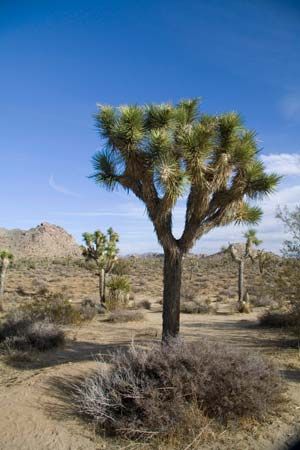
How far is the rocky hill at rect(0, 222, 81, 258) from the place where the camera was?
8072cm

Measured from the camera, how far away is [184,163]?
9.19 metres

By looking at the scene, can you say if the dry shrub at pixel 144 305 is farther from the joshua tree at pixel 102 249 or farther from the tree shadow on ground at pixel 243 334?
the tree shadow on ground at pixel 243 334

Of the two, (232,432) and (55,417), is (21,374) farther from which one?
(232,432)

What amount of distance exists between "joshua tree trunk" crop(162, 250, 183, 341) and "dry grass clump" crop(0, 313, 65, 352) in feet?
9.11

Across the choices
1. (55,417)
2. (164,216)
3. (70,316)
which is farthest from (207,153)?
(70,316)

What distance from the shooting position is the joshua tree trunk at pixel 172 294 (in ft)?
30.5

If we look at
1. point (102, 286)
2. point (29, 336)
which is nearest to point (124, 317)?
point (102, 286)

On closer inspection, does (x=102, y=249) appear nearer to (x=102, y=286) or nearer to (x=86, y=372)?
(x=102, y=286)

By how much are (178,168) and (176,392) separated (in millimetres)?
4629

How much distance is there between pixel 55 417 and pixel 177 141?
18.8 ft

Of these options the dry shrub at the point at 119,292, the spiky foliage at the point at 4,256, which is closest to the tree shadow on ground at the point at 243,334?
the dry shrub at the point at 119,292

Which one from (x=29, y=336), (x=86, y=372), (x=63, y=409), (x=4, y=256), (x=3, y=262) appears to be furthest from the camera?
(x=4, y=256)

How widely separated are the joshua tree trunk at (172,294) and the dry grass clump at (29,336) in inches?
109

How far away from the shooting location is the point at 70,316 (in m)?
14.8
